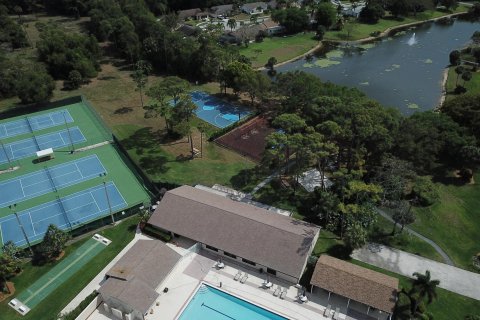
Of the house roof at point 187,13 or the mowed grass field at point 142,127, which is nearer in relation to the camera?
the mowed grass field at point 142,127

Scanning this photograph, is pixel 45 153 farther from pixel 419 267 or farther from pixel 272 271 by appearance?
pixel 419 267

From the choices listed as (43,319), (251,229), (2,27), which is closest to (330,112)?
(251,229)

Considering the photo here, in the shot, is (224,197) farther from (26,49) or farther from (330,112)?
(26,49)

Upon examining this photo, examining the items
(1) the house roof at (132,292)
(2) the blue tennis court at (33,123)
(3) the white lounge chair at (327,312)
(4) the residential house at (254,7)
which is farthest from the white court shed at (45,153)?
(4) the residential house at (254,7)

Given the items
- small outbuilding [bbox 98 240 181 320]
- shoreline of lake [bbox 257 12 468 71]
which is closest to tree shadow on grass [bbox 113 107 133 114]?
shoreline of lake [bbox 257 12 468 71]

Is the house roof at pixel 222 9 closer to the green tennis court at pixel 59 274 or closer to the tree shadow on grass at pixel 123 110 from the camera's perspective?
the tree shadow on grass at pixel 123 110

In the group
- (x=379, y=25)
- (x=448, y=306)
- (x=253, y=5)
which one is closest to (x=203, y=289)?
(x=448, y=306)
